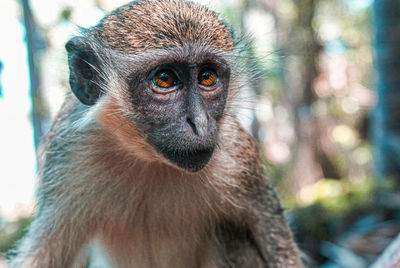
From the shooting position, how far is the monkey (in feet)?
7.91

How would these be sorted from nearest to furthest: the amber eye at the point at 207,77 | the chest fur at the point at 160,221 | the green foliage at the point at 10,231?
the amber eye at the point at 207,77 → the chest fur at the point at 160,221 → the green foliage at the point at 10,231

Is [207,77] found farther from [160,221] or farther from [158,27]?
[160,221]

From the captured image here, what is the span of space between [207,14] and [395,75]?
503 centimetres

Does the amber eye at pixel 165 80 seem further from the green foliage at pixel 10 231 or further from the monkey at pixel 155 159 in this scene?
the green foliage at pixel 10 231

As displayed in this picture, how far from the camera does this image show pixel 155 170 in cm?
291

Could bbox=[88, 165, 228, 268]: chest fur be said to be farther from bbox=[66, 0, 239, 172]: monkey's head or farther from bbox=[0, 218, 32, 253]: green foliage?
bbox=[0, 218, 32, 253]: green foliage

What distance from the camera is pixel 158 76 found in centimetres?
244

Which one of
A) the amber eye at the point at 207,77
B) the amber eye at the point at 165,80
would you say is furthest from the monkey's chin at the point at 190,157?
the amber eye at the point at 207,77

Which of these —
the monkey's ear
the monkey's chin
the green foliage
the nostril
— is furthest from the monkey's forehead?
the green foliage

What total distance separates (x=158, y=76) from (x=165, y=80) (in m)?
0.07

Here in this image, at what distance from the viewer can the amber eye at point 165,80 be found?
7.73 feet

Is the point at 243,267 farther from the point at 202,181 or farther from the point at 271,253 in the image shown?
the point at 202,181

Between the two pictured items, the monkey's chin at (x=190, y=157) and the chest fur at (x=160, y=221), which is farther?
the chest fur at (x=160, y=221)

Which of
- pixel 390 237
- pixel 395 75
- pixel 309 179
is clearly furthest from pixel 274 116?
pixel 390 237
